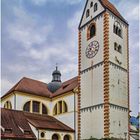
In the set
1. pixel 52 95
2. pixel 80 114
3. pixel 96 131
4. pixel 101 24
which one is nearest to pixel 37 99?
pixel 52 95

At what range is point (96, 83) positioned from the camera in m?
32.0

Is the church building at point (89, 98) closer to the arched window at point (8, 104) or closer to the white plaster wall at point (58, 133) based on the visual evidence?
the white plaster wall at point (58, 133)

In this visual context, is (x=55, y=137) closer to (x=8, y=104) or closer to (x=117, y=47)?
(x=8, y=104)

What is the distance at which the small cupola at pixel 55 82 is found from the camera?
41391 mm

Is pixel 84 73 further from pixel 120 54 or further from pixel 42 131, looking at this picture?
pixel 42 131

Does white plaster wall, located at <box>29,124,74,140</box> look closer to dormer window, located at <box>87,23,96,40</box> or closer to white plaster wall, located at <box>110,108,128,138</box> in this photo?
white plaster wall, located at <box>110,108,128,138</box>

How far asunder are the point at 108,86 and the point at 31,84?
501 inches

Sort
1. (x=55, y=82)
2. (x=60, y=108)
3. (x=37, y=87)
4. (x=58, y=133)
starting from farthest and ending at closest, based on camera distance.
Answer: (x=55, y=82) < (x=37, y=87) < (x=60, y=108) < (x=58, y=133)

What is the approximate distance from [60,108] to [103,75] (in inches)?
342

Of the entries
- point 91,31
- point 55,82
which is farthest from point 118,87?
point 55,82

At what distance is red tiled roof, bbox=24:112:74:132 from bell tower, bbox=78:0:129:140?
2.19 metres

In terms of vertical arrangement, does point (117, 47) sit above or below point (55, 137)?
above

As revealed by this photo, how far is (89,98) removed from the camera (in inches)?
1273

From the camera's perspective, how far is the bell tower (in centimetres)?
3025
